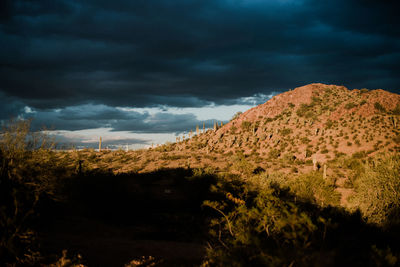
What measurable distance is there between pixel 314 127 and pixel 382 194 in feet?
166

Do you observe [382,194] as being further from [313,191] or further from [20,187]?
[20,187]

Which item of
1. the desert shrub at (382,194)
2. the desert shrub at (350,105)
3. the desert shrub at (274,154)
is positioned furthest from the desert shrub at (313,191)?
the desert shrub at (350,105)

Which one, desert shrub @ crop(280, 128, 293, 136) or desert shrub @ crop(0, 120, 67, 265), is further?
desert shrub @ crop(280, 128, 293, 136)

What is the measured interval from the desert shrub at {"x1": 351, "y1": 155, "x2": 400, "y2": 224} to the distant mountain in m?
31.6

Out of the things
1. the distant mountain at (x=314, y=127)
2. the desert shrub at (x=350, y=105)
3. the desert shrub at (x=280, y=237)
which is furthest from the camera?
the desert shrub at (x=350, y=105)

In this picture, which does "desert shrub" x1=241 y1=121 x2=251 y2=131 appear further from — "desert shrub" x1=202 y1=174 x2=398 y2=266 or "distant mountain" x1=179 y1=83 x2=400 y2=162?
"desert shrub" x1=202 y1=174 x2=398 y2=266

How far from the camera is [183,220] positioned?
858 inches

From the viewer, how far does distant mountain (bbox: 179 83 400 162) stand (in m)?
53.9

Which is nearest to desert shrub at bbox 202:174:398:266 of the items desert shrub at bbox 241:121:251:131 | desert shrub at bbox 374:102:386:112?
desert shrub at bbox 374:102:386:112

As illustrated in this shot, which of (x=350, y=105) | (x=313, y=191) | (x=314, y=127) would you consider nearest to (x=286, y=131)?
(x=314, y=127)

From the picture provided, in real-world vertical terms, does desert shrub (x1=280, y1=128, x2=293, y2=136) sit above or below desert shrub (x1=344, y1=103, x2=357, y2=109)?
below

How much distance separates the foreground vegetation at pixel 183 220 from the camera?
8.79 meters

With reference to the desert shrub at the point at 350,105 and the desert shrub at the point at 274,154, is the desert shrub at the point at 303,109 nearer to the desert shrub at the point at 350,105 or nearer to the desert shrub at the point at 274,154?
the desert shrub at the point at 350,105

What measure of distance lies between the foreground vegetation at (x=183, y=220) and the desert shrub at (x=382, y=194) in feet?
0.23
